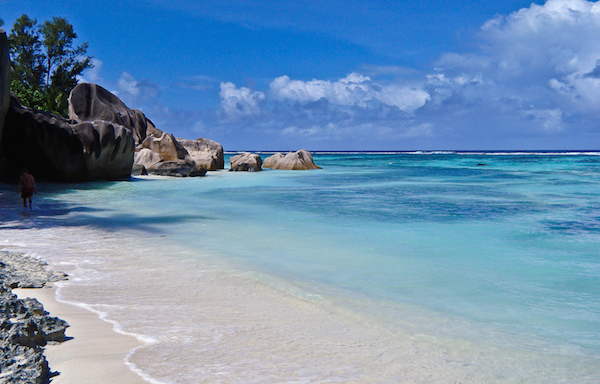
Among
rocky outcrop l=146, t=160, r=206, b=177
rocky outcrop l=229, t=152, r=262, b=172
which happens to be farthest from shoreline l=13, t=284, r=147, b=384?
rocky outcrop l=229, t=152, r=262, b=172

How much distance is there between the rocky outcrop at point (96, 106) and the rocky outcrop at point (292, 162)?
32.8 ft

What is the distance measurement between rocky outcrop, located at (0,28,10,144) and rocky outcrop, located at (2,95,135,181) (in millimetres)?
1037

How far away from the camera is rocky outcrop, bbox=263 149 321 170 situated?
3631 centimetres

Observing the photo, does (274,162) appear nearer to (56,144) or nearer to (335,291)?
(56,144)

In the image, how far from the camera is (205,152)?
108ft

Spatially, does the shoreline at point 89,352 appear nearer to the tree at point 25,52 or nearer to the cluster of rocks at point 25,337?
the cluster of rocks at point 25,337

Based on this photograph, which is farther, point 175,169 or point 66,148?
point 175,169

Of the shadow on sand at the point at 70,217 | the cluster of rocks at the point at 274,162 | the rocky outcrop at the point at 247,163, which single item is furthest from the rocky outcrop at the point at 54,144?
the cluster of rocks at the point at 274,162

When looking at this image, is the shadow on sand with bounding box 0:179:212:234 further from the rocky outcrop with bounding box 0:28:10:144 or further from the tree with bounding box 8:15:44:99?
the tree with bounding box 8:15:44:99

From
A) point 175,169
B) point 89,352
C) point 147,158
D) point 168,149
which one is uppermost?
point 168,149

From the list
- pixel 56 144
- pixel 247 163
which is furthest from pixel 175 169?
pixel 56 144

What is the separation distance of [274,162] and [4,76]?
23.0 meters

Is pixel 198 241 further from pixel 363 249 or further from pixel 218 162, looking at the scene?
pixel 218 162

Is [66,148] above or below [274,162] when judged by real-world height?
above
